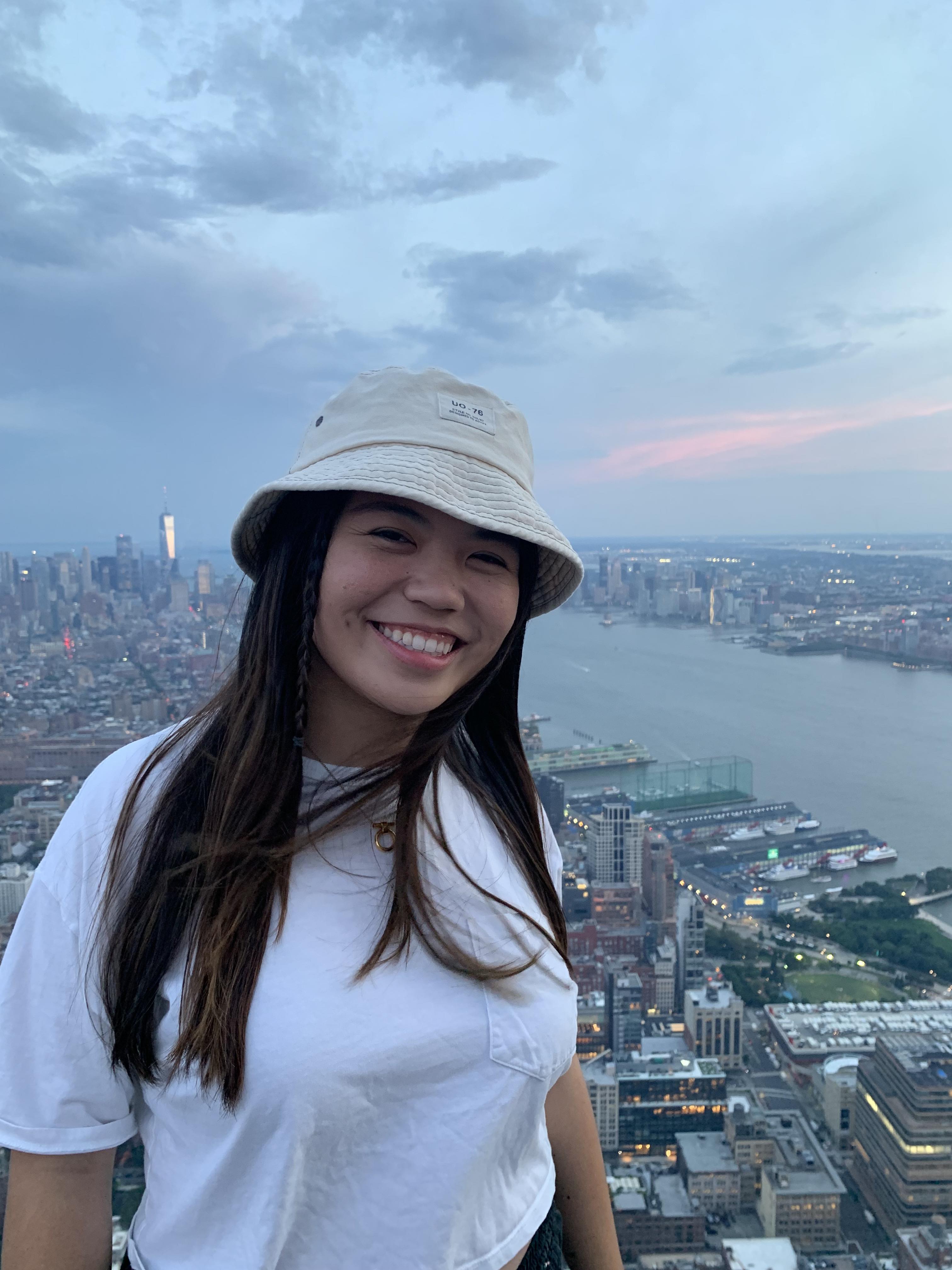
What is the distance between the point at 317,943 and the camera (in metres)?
0.40

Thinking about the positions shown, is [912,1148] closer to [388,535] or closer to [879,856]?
[879,856]

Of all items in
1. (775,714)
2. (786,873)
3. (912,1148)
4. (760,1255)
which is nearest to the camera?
(760,1255)

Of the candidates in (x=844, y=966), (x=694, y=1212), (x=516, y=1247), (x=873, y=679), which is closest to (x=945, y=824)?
(x=844, y=966)

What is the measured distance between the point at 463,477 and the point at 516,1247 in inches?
17.8

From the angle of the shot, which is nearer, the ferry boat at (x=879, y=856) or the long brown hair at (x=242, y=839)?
the long brown hair at (x=242, y=839)

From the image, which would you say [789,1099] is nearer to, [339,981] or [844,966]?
[844,966]

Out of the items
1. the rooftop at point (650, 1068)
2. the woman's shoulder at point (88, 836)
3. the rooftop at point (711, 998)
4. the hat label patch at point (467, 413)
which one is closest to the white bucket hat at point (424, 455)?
the hat label patch at point (467, 413)

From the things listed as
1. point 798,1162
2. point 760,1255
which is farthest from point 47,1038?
point 798,1162

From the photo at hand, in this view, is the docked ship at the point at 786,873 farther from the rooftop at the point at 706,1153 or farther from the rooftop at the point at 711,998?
the rooftop at the point at 706,1153

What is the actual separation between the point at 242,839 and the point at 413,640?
5.3 inches

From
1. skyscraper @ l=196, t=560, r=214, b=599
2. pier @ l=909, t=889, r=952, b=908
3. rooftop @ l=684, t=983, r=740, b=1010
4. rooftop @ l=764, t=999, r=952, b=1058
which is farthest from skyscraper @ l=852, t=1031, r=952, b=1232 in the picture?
skyscraper @ l=196, t=560, r=214, b=599

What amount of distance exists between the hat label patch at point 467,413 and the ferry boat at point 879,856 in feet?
12.4

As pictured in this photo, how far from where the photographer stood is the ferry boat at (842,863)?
3.71m

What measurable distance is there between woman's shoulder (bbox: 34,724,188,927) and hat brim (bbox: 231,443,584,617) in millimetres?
141
